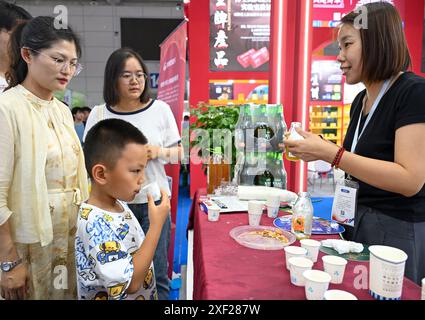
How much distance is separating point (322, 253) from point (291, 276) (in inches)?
9.6

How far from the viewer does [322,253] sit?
1.19 metres

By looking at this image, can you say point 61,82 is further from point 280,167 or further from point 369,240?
A: point 369,240

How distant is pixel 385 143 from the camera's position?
1280 millimetres

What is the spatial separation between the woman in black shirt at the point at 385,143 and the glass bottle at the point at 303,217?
181 mm

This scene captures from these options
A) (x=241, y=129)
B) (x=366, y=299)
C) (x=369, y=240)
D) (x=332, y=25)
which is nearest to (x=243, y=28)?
(x=332, y=25)

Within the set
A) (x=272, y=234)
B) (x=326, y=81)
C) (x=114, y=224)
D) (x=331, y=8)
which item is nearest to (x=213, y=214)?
(x=272, y=234)

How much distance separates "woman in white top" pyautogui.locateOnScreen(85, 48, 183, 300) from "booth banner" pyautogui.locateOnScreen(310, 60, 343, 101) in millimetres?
4312

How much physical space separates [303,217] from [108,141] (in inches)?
31.4

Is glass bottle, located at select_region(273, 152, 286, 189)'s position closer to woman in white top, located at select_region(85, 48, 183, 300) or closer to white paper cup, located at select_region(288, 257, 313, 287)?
woman in white top, located at select_region(85, 48, 183, 300)

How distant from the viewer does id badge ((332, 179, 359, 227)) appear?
1.32m

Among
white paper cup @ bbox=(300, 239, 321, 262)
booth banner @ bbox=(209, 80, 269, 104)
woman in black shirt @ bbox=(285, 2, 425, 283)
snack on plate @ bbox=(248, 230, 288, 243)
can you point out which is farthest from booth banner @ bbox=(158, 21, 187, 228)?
booth banner @ bbox=(209, 80, 269, 104)

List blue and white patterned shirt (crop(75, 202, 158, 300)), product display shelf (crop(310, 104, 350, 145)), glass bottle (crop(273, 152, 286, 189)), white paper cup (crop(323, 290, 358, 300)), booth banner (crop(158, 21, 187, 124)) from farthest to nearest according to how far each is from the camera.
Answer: product display shelf (crop(310, 104, 350, 145)), booth banner (crop(158, 21, 187, 124)), glass bottle (crop(273, 152, 286, 189)), blue and white patterned shirt (crop(75, 202, 158, 300)), white paper cup (crop(323, 290, 358, 300))

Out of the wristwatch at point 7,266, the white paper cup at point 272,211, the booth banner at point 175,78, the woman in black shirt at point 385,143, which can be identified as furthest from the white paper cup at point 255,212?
the booth banner at point 175,78

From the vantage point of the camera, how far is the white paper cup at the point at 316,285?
2.88 feet
